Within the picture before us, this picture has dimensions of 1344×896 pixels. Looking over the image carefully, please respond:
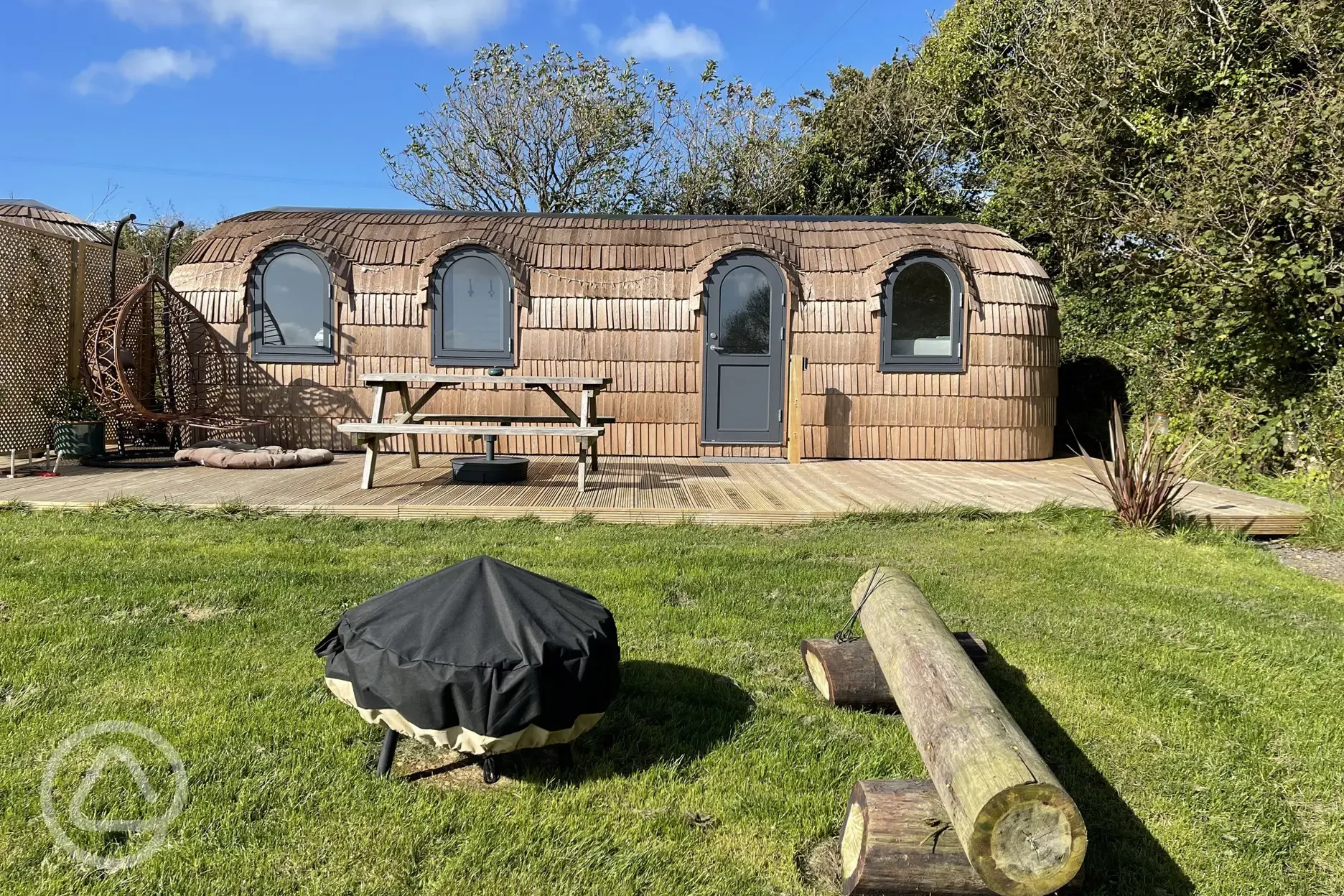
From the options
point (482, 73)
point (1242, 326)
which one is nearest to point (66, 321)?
point (1242, 326)

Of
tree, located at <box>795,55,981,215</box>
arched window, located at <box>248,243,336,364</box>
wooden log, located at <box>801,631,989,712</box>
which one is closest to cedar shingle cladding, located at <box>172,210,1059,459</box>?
arched window, located at <box>248,243,336,364</box>

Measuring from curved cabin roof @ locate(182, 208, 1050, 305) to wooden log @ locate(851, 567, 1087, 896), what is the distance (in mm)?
7598

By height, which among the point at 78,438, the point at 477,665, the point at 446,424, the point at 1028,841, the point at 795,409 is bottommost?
the point at 1028,841

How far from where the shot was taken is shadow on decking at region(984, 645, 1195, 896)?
1814 mm

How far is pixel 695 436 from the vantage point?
9289 mm

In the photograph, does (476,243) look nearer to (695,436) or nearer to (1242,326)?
(695,436)

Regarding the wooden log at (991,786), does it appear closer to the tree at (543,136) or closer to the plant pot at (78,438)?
the plant pot at (78,438)

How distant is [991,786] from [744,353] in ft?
25.9

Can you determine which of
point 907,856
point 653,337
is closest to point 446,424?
point 653,337

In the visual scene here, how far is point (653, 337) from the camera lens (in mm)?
9164

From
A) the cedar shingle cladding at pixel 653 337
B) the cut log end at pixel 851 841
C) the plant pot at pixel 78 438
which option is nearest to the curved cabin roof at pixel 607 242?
the cedar shingle cladding at pixel 653 337

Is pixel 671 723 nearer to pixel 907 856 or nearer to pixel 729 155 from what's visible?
pixel 907 856

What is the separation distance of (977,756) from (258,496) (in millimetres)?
5723

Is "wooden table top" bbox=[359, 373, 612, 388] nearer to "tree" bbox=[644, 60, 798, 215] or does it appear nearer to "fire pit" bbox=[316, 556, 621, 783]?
"fire pit" bbox=[316, 556, 621, 783]
